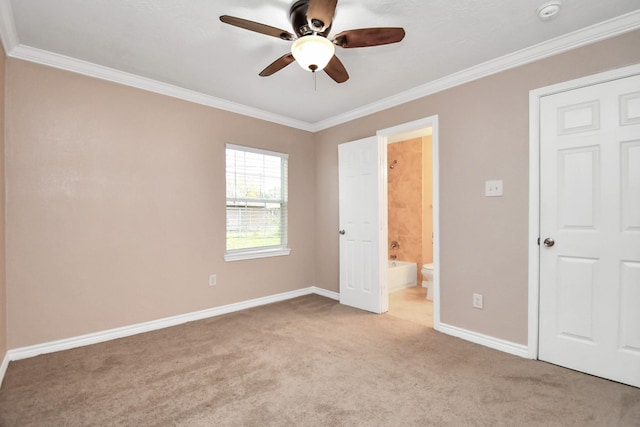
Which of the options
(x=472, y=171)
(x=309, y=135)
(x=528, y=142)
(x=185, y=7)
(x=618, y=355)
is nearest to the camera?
(x=185, y=7)

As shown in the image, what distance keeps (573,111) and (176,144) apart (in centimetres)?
363

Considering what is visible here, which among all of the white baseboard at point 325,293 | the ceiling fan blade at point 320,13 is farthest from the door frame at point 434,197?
the ceiling fan blade at point 320,13

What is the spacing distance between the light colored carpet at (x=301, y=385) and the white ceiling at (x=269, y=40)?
8.14 feet

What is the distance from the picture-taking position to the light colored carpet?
1.78 meters

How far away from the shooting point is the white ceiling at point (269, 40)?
6.55 ft

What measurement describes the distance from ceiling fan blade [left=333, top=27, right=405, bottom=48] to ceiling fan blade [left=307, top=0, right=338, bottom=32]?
115 mm

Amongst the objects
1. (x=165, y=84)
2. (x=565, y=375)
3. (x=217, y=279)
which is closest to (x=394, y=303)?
(x=565, y=375)

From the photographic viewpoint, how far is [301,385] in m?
2.12

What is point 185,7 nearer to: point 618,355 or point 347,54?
point 347,54

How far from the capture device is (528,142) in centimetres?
253

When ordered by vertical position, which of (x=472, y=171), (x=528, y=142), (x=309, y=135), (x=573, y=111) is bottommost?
(x=472, y=171)

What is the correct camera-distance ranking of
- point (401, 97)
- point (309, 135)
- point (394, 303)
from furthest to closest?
point (309, 135) < point (394, 303) < point (401, 97)

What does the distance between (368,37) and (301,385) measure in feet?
7.67

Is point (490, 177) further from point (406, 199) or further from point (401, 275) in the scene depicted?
point (406, 199)
